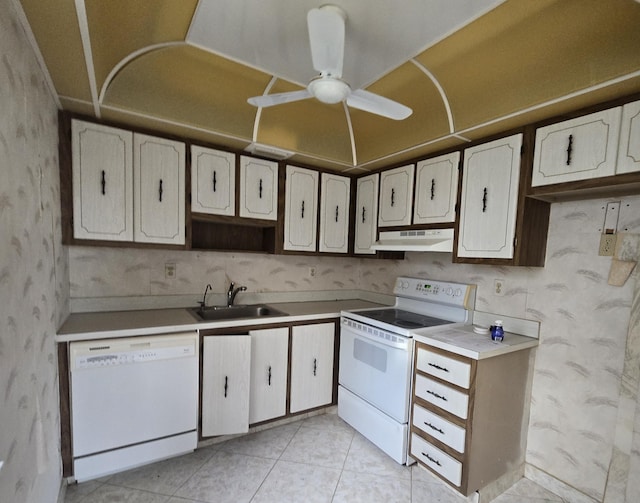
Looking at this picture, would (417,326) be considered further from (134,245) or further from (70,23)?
(70,23)

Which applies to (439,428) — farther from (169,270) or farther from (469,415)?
(169,270)

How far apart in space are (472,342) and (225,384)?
170 centimetres

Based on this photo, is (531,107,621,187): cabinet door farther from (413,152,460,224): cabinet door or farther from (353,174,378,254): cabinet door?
(353,174,378,254): cabinet door

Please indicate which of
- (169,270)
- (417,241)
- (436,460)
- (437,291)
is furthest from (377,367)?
(169,270)

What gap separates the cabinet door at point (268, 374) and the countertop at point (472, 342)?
3.46 feet

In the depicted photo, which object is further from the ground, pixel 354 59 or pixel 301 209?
pixel 354 59

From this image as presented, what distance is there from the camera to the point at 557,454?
1.88m

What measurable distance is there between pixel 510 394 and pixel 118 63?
9.94 ft

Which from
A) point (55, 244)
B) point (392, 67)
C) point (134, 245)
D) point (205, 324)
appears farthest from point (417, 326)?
point (55, 244)

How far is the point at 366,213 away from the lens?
9.61ft

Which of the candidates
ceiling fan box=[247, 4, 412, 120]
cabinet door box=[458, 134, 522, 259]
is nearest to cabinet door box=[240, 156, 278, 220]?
ceiling fan box=[247, 4, 412, 120]

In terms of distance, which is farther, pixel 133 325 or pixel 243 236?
pixel 243 236

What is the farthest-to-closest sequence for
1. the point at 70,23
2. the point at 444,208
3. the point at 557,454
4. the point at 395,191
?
the point at 395,191, the point at 444,208, the point at 557,454, the point at 70,23

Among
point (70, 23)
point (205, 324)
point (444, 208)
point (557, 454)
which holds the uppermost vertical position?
point (70, 23)
